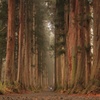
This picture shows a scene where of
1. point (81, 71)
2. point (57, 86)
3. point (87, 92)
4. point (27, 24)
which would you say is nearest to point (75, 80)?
point (81, 71)

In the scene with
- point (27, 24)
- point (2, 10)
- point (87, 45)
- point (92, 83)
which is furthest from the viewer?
point (27, 24)

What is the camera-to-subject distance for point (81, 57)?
1584cm

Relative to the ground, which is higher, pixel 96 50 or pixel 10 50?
pixel 96 50

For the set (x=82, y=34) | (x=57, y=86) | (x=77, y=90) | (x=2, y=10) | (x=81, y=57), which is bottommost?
(x=57, y=86)

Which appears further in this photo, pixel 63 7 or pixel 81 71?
pixel 63 7

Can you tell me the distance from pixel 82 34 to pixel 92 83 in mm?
5394

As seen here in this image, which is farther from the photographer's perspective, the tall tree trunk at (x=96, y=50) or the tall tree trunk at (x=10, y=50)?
the tall tree trunk at (x=10, y=50)

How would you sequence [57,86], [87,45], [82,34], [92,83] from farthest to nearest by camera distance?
[57,86]
[87,45]
[82,34]
[92,83]

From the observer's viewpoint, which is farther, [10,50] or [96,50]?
[10,50]

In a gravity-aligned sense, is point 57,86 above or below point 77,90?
below

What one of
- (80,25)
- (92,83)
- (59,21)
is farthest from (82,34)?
(59,21)

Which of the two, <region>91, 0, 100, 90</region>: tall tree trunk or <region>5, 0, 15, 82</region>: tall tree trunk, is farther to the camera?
<region>5, 0, 15, 82</region>: tall tree trunk

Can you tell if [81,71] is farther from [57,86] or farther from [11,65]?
[57,86]

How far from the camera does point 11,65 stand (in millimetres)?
17281
